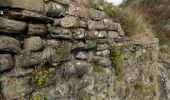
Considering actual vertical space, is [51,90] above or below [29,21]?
below

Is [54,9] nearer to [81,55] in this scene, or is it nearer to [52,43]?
[52,43]

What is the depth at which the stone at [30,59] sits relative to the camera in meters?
2.93

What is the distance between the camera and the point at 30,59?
9.90 ft

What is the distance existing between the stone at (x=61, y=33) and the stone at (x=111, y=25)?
118cm

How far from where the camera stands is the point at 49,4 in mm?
3289

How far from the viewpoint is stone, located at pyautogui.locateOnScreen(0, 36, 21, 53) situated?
107 inches

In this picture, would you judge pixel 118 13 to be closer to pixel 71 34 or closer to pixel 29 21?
pixel 71 34

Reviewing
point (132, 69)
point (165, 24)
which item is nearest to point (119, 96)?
point (132, 69)

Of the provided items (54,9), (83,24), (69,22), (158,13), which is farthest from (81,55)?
(158,13)

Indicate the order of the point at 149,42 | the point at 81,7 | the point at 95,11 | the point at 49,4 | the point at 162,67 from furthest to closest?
the point at 162,67
the point at 149,42
the point at 95,11
the point at 81,7
the point at 49,4

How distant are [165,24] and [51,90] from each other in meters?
8.61

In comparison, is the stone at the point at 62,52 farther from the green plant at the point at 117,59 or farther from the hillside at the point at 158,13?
the hillside at the point at 158,13

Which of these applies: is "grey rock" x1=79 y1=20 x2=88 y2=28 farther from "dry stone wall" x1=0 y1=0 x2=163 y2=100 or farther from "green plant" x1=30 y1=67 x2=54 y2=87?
"green plant" x1=30 y1=67 x2=54 y2=87

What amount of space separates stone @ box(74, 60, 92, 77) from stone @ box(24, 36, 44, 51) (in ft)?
2.68
